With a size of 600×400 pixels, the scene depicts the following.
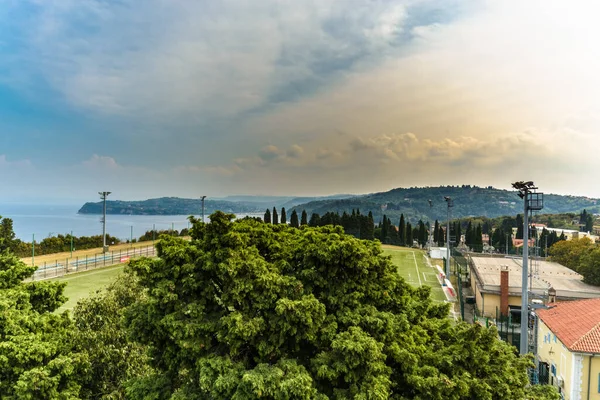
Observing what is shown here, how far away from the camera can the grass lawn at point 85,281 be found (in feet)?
82.0

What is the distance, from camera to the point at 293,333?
21.0 ft

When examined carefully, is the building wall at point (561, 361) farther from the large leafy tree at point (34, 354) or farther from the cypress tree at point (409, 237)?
the cypress tree at point (409, 237)

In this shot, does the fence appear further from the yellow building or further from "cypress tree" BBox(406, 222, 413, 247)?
"cypress tree" BBox(406, 222, 413, 247)

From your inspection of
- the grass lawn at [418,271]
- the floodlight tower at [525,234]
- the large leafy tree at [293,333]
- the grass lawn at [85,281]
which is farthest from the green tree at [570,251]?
the grass lawn at [85,281]

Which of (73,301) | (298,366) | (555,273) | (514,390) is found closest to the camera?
(298,366)

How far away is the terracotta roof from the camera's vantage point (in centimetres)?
1313

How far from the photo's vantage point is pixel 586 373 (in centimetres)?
1292

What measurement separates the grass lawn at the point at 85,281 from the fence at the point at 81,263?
1319mm

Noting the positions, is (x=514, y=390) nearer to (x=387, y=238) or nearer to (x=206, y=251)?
(x=206, y=251)

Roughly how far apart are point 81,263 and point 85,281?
7.31m

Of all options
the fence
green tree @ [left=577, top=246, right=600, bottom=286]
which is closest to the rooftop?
green tree @ [left=577, top=246, right=600, bottom=286]

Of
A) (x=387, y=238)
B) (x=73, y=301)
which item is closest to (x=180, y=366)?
(x=73, y=301)

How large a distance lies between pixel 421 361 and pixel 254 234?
4.56 meters

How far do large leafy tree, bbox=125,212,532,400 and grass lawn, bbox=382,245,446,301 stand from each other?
20363mm
